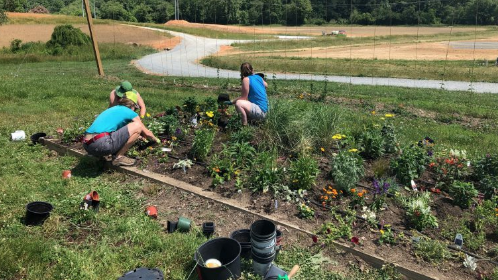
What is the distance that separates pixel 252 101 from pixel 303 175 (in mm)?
2075

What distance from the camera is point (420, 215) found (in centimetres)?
353

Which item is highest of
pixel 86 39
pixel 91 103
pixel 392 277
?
pixel 86 39

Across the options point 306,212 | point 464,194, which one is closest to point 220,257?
point 306,212

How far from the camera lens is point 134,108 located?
5340mm

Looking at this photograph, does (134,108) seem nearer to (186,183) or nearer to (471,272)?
(186,183)

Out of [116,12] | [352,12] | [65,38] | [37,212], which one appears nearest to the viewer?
[37,212]

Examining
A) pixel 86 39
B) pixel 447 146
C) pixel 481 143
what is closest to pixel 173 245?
pixel 447 146

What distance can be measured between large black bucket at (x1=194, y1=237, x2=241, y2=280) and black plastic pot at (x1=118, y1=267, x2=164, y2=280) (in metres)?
0.30

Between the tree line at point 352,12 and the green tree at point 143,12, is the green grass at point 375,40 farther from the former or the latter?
the green tree at point 143,12

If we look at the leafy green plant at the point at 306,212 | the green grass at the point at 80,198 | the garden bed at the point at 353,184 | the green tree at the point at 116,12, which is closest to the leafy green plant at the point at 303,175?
the garden bed at the point at 353,184

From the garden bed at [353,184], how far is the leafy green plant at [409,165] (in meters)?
0.01

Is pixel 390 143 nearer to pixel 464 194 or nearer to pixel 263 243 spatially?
pixel 464 194

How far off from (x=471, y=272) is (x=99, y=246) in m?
3.10

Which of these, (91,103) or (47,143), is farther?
(91,103)
